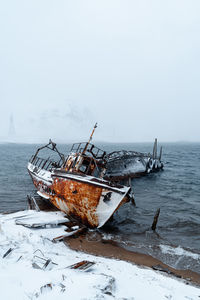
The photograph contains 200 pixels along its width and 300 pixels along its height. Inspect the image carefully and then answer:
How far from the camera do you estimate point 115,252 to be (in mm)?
9898

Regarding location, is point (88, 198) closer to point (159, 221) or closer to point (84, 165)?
point (84, 165)

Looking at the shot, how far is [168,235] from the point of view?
486 inches

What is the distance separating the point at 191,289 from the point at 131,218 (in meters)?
8.85

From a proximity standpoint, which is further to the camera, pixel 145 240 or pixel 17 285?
pixel 145 240

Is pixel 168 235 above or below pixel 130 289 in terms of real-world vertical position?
below

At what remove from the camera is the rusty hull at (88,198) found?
37.2ft

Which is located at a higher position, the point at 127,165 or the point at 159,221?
the point at 127,165

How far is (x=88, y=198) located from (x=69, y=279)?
6.06 metres

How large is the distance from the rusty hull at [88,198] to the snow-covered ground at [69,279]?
3175 mm

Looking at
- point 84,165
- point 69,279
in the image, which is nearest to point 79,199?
point 84,165

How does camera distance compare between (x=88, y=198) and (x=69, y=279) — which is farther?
(x=88, y=198)

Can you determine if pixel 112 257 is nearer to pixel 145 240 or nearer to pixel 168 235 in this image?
pixel 145 240

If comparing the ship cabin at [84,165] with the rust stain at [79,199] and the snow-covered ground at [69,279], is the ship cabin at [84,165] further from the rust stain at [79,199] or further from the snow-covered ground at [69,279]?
the snow-covered ground at [69,279]


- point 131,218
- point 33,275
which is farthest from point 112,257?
point 131,218
